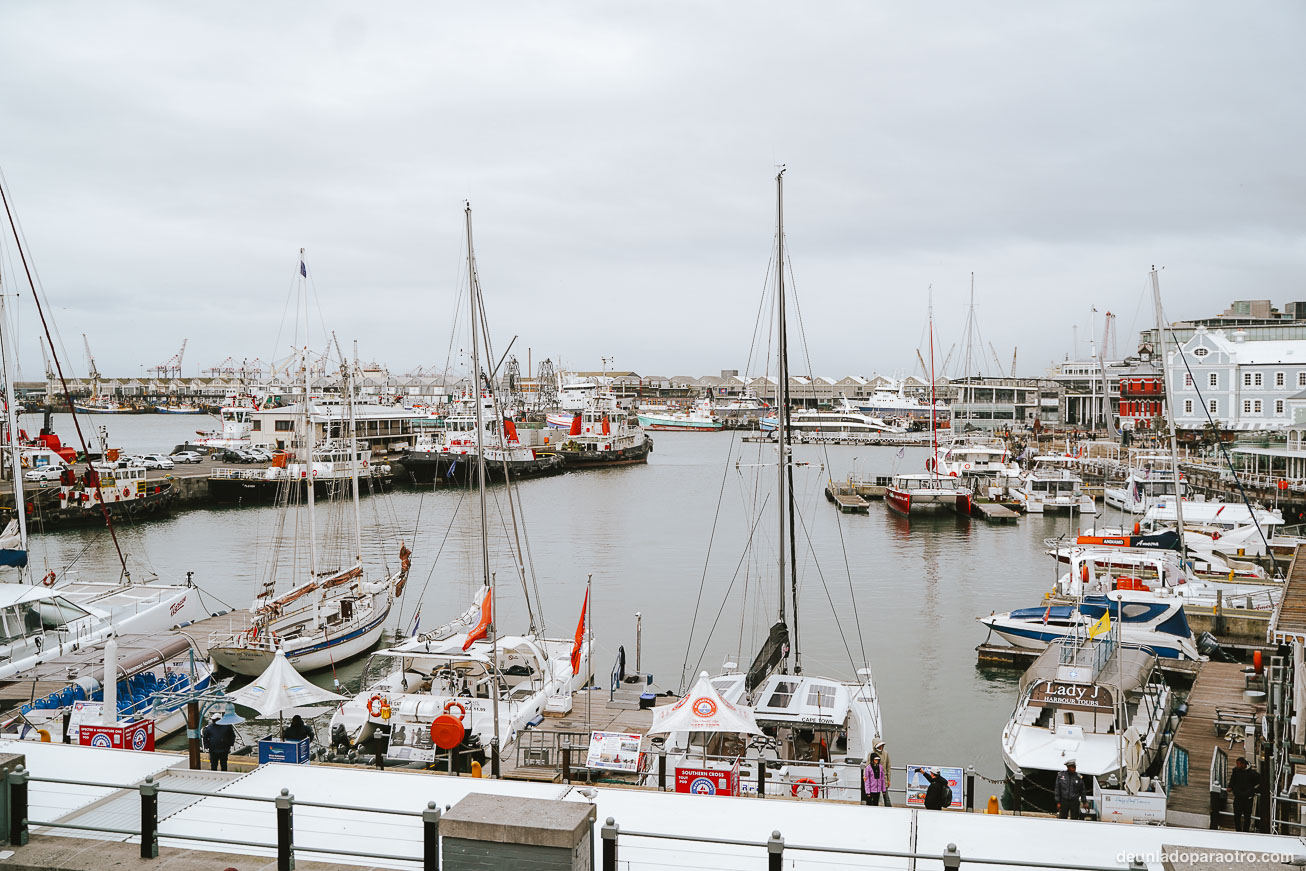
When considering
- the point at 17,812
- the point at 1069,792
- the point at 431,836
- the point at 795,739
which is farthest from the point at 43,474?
the point at 1069,792

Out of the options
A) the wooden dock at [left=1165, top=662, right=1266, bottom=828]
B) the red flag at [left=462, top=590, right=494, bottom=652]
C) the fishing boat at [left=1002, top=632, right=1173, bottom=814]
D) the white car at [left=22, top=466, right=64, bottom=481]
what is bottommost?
the wooden dock at [left=1165, top=662, right=1266, bottom=828]

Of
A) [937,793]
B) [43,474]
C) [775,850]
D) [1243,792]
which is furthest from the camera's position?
[43,474]

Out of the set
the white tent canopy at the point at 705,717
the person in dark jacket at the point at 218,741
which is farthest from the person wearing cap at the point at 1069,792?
the person in dark jacket at the point at 218,741

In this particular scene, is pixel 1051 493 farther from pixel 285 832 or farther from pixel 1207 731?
pixel 285 832

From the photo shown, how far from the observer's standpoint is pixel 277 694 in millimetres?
14656

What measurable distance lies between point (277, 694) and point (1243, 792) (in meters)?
12.7

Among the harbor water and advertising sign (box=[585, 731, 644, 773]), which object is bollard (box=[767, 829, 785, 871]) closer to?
advertising sign (box=[585, 731, 644, 773])

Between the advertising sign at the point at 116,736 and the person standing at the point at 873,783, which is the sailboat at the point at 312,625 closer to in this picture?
the advertising sign at the point at 116,736

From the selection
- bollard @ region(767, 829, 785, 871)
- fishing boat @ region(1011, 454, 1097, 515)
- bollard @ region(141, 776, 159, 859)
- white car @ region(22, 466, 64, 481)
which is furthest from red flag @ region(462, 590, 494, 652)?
fishing boat @ region(1011, 454, 1097, 515)

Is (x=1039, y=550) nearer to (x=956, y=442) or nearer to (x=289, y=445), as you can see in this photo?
(x=956, y=442)

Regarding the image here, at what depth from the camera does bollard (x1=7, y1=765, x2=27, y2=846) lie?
706 centimetres

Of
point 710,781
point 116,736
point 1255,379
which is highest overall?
point 1255,379

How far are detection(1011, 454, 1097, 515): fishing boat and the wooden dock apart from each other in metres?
37.0

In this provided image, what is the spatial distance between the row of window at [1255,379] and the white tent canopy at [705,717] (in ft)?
215
